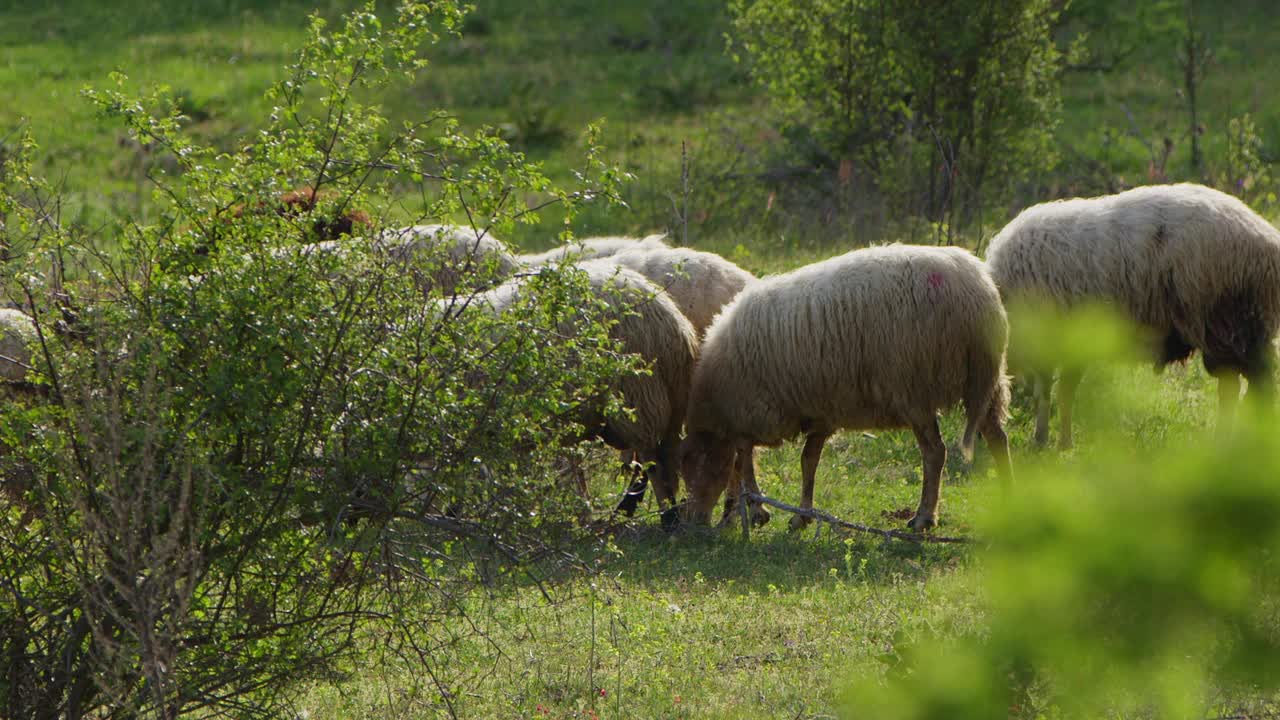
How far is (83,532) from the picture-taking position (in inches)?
168

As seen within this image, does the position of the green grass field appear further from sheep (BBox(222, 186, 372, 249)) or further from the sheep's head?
sheep (BBox(222, 186, 372, 249))

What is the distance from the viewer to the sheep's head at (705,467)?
8648mm

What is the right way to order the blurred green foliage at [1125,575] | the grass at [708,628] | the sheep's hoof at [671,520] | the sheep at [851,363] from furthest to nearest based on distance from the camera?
the sheep's hoof at [671,520] → the sheep at [851,363] → the grass at [708,628] → the blurred green foliage at [1125,575]

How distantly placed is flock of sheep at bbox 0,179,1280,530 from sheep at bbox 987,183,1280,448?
0.01 meters

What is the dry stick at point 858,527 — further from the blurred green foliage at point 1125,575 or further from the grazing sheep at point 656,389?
the blurred green foliage at point 1125,575

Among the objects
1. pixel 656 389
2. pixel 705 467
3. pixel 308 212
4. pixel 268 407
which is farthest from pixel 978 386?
pixel 268 407

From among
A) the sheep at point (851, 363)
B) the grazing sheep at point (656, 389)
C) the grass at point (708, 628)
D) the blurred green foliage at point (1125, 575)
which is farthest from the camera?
the grazing sheep at point (656, 389)

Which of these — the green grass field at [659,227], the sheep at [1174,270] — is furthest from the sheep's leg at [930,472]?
→ the sheep at [1174,270]

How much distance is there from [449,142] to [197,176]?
82 centimetres

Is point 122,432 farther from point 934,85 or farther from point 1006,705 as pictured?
point 934,85

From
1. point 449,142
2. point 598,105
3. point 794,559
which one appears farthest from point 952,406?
point 598,105

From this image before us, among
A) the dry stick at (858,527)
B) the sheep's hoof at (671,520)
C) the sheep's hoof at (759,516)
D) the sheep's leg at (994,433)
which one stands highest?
the sheep's leg at (994,433)

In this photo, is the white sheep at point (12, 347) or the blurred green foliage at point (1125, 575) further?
the white sheep at point (12, 347)

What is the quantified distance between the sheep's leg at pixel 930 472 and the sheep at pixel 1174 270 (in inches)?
32.4
